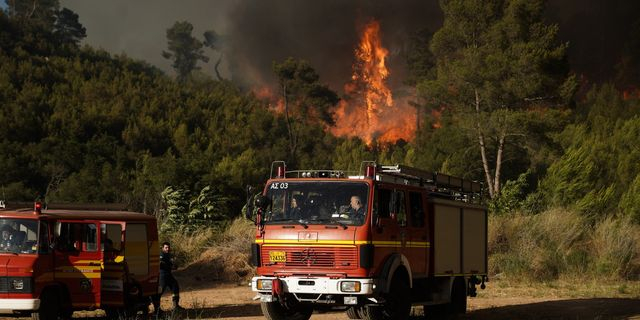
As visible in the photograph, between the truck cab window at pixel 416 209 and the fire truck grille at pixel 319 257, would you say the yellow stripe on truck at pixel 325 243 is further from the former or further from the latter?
the truck cab window at pixel 416 209

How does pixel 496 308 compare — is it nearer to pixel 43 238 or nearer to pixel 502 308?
pixel 502 308

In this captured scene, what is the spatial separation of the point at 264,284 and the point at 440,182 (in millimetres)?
4959

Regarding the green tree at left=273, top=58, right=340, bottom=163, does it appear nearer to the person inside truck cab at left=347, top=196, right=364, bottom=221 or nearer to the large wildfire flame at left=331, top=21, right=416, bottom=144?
the large wildfire flame at left=331, top=21, right=416, bottom=144

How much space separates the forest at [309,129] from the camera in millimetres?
45406

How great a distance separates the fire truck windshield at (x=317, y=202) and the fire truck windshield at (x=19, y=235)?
441 cm

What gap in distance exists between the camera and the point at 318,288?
1558 cm

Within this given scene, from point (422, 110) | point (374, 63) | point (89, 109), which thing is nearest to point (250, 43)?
point (374, 63)

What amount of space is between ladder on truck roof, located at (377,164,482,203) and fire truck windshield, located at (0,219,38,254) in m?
6.42

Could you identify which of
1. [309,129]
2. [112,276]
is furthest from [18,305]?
[309,129]

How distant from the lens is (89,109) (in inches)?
3182

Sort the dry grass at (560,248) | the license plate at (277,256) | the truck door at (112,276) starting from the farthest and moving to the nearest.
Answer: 1. the dry grass at (560,248)
2. the truck door at (112,276)
3. the license plate at (277,256)

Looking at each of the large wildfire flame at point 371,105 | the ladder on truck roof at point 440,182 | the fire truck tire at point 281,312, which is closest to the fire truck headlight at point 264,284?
the fire truck tire at point 281,312

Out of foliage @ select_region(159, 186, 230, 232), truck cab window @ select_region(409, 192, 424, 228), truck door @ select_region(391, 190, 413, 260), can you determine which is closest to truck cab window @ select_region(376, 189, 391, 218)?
truck door @ select_region(391, 190, 413, 260)

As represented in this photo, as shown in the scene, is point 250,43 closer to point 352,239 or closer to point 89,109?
point 89,109
